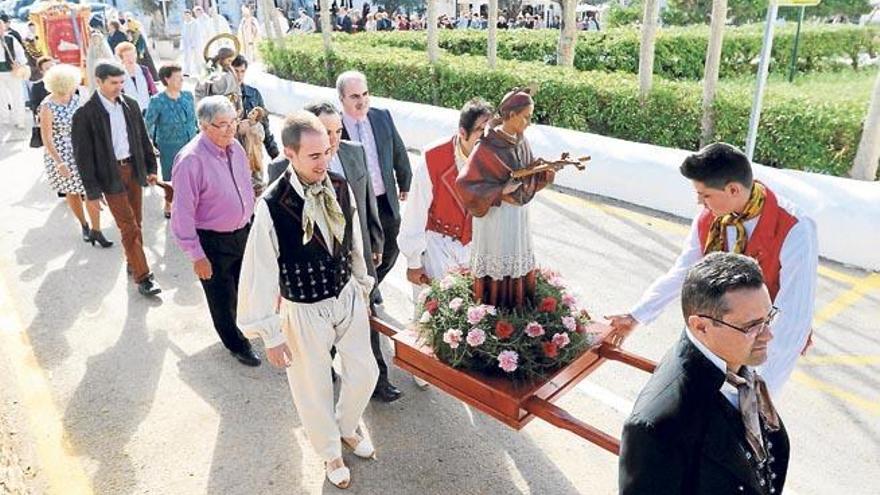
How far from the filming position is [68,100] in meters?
7.22

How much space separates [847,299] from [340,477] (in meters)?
4.48

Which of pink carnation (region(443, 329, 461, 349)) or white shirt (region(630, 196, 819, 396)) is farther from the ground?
white shirt (region(630, 196, 819, 396))

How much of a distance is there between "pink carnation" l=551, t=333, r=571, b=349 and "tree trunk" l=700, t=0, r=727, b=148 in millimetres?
6211

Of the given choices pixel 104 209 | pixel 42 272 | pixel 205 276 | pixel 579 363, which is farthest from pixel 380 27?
pixel 579 363

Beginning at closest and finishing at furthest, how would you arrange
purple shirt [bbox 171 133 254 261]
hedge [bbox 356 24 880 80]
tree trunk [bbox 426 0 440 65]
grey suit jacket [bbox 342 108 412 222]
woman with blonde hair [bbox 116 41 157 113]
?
purple shirt [bbox 171 133 254 261]
grey suit jacket [bbox 342 108 412 222]
woman with blonde hair [bbox 116 41 157 113]
tree trunk [bbox 426 0 440 65]
hedge [bbox 356 24 880 80]

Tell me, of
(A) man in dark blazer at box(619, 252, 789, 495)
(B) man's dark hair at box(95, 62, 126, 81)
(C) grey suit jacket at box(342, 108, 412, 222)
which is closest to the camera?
(A) man in dark blazer at box(619, 252, 789, 495)

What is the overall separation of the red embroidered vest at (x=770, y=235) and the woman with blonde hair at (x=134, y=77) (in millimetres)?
8216

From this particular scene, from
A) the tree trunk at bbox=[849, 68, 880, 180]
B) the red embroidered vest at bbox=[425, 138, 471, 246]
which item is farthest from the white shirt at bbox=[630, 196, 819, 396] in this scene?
the tree trunk at bbox=[849, 68, 880, 180]

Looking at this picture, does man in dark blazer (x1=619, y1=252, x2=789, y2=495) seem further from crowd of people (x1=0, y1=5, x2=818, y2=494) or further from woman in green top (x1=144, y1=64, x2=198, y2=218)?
woman in green top (x1=144, y1=64, x2=198, y2=218)

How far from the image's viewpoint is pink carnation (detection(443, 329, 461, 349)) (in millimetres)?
3236

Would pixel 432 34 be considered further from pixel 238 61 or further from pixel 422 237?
pixel 422 237

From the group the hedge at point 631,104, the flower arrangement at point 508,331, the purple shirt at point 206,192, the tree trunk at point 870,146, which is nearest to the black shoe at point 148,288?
the purple shirt at point 206,192

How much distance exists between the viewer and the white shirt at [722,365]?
6.31 ft

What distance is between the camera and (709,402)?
1878 millimetres
